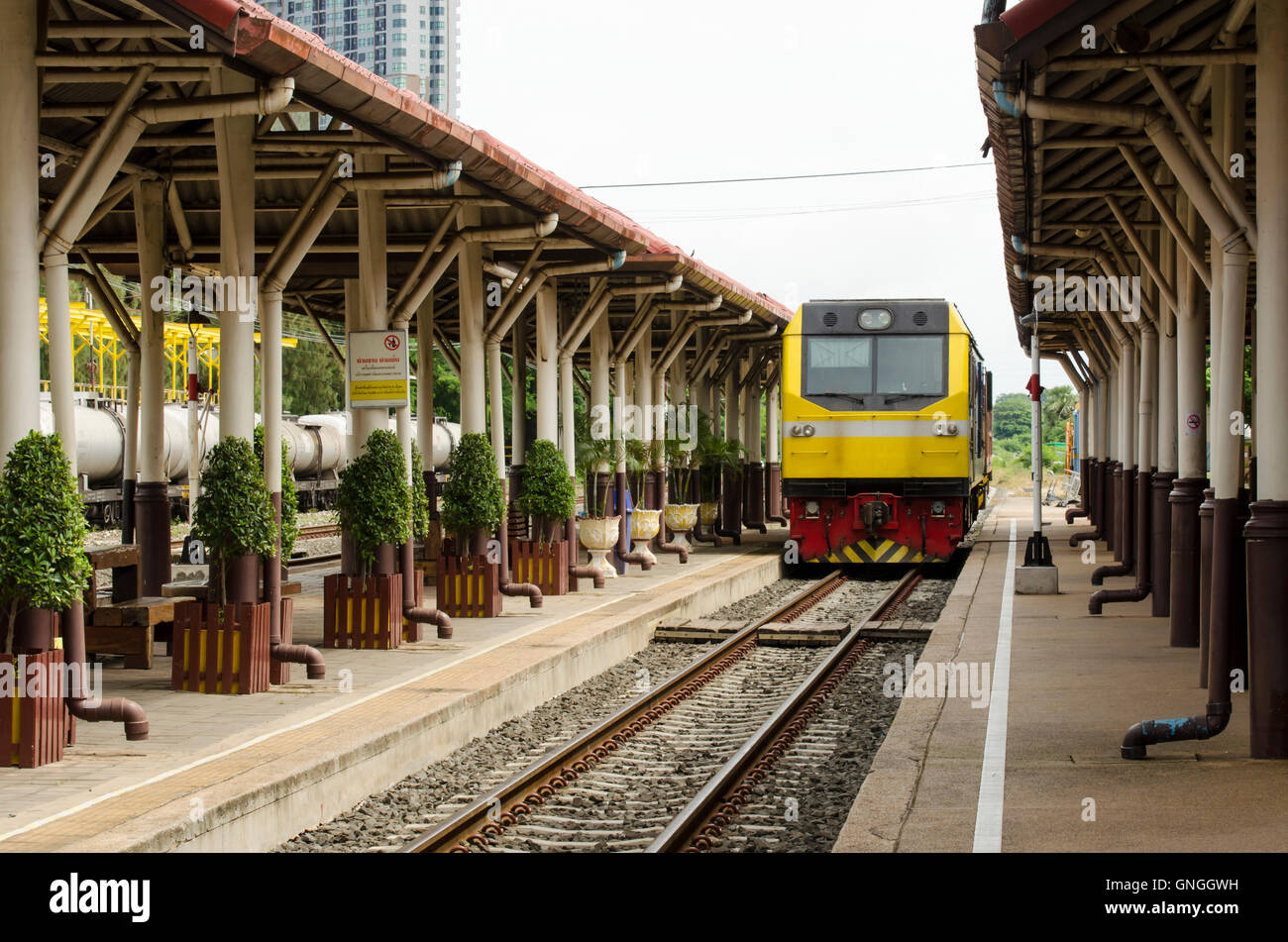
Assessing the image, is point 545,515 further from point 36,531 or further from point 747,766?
point 36,531

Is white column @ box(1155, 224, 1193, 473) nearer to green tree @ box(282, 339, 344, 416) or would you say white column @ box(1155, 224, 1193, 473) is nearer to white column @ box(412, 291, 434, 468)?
white column @ box(412, 291, 434, 468)

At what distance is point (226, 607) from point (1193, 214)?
7.81m

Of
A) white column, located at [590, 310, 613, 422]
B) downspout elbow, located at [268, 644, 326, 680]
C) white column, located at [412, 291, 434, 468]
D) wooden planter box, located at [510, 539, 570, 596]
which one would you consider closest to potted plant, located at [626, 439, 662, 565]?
white column, located at [590, 310, 613, 422]

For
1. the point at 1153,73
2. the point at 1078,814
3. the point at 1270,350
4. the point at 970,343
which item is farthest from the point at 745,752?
the point at 970,343

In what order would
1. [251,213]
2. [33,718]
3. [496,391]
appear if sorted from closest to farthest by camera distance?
[33,718] → [251,213] → [496,391]

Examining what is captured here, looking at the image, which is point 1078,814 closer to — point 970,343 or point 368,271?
point 368,271

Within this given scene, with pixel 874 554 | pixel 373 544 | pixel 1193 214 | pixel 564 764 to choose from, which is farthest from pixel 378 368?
pixel 874 554

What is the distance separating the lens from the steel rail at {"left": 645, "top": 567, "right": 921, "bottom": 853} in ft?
25.5

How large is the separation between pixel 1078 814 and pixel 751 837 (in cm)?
174

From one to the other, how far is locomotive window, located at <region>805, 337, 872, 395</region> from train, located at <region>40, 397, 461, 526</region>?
230 inches

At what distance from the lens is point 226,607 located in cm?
1066

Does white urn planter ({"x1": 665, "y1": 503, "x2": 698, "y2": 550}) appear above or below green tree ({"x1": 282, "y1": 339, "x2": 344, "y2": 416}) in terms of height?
below

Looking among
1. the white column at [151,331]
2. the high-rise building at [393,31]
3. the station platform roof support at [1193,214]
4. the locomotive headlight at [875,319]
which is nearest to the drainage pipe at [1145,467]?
the station platform roof support at [1193,214]

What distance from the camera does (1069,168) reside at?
13227 mm
